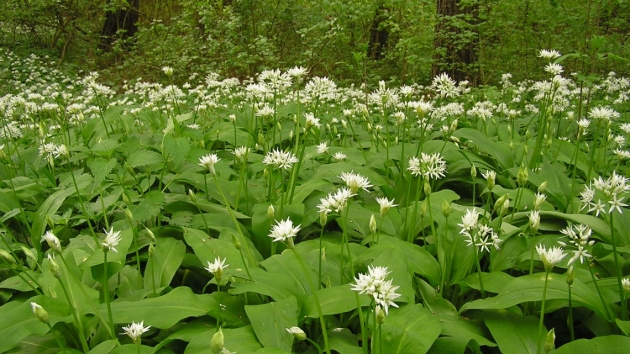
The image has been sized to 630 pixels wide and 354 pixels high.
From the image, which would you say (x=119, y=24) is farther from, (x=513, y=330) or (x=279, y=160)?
(x=513, y=330)

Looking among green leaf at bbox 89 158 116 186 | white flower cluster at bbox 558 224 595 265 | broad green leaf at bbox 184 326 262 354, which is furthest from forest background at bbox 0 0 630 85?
green leaf at bbox 89 158 116 186

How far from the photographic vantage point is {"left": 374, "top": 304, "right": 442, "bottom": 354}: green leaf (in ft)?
4.44

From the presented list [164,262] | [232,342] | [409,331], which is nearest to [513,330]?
[409,331]

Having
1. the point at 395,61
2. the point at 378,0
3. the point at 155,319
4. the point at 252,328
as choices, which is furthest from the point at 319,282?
the point at 395,61

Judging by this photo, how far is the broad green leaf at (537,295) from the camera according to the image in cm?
145

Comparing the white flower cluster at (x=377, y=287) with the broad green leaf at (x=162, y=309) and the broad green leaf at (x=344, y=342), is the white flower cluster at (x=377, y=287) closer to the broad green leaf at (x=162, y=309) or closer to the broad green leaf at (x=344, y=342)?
the broad green leaf at (x=344, y=342)

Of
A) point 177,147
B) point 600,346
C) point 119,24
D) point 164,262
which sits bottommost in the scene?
point 164,262

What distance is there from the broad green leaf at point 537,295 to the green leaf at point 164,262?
1.12 m

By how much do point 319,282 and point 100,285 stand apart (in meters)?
0.89

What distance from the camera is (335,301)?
149 cm

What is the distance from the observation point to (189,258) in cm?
197

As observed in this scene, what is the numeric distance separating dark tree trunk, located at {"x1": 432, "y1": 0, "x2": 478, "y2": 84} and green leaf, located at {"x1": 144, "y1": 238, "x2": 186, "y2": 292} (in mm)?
5616

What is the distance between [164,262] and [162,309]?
0.43m

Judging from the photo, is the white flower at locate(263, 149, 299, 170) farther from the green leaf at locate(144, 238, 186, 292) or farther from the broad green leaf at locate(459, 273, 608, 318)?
the broad green leaf at locate(459, 273, 608, 318)
